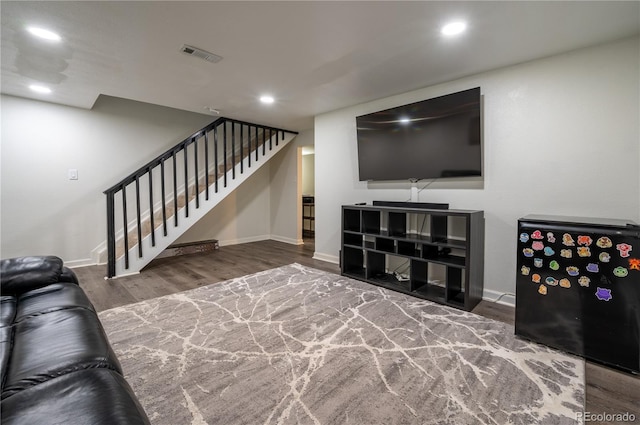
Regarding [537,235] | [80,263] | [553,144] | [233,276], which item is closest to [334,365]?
[537,235]

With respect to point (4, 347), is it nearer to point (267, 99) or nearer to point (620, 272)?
point (620, 272)

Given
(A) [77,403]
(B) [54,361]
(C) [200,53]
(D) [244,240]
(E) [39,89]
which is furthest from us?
(D) [244,240]

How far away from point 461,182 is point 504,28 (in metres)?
1.43

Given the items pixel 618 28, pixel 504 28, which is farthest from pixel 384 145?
pixel 618 28

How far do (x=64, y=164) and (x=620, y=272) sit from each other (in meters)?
5.82

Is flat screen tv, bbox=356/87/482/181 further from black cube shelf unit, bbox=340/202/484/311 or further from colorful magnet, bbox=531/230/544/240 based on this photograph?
colorful magnet, bbox=531/230/544/240

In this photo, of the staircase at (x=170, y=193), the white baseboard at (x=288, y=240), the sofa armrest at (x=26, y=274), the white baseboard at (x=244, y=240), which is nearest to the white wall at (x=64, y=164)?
the staircase at (x=170, y=193)

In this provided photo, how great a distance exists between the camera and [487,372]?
174 cm

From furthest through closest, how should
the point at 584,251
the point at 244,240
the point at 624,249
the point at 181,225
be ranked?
the point at 244,240 < the point at 181,225 < the point at 584,251 < the point at 624,249

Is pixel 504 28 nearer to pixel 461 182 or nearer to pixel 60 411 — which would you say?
pixel 461 182

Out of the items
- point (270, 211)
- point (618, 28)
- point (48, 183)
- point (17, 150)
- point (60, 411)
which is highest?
point (618, 28)

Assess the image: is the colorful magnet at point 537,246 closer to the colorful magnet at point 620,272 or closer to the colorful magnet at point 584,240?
the colorful magnet at point 584,240

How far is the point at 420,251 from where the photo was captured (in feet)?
10.2

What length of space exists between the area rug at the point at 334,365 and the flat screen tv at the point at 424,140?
1.45 metres
